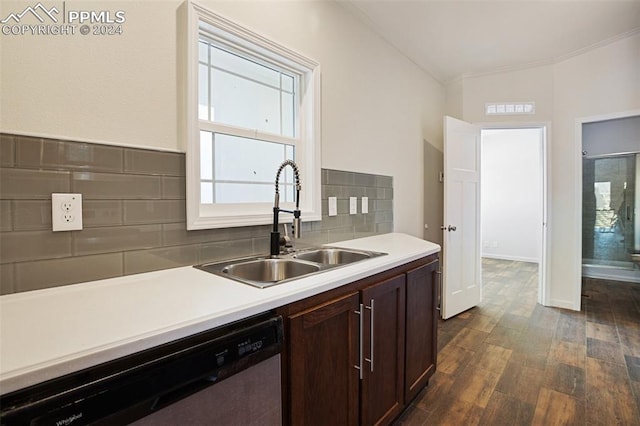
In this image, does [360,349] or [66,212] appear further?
[360,349]

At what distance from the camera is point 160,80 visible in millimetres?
1325

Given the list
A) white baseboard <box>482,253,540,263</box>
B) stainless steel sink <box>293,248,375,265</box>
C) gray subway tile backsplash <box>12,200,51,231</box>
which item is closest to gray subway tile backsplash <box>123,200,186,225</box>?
gray subway tile backsplash <box>12,200,51,231</box>

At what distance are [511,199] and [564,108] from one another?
3139mm

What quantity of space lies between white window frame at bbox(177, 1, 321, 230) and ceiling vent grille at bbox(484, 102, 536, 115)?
2.58 metres

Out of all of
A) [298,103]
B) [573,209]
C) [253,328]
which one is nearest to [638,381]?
[573,209]

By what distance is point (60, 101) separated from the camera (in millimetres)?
1085

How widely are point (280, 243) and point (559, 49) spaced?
11.7 ft

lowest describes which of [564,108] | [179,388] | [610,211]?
[179,388]

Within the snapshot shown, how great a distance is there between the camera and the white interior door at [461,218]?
3.19 meters

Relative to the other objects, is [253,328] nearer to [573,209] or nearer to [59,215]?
[59,215]

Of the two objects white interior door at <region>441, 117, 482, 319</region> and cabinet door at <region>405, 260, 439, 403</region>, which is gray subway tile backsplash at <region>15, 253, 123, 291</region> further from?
white interior door at <region>441, 117, 482, 319</region>

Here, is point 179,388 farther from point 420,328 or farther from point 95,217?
point 420,328

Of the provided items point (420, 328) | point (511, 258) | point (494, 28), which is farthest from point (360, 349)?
point (511, 258)

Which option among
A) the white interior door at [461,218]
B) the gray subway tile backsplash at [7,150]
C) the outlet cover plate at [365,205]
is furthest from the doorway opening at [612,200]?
the gray subway tile backsplash at [7,150]
